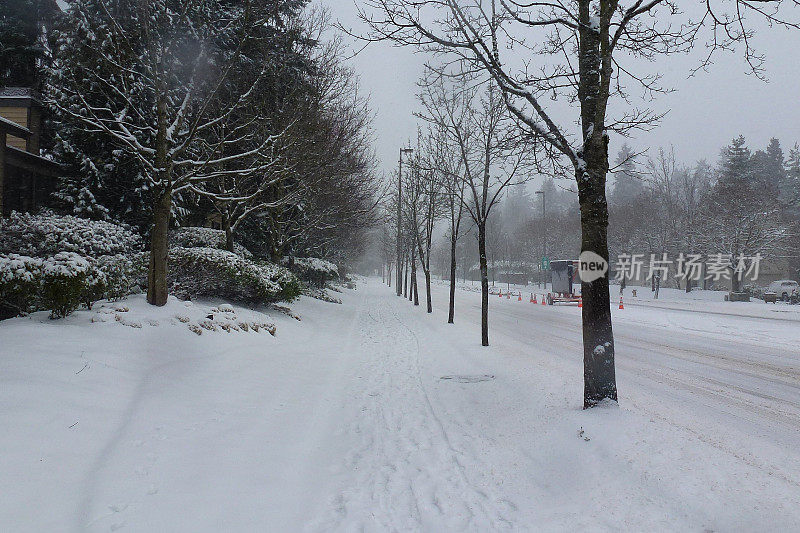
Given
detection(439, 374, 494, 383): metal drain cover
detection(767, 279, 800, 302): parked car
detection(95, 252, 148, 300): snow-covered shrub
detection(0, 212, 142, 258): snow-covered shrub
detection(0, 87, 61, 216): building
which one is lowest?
detection(439, 374, 494, 383): metal drain cover

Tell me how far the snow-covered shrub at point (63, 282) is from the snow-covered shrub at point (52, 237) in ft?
11.2

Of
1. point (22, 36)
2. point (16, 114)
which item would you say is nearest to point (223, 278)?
point (16, 114)

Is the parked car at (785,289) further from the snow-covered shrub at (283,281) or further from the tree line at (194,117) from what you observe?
the snow-covered shrub at (283,281)

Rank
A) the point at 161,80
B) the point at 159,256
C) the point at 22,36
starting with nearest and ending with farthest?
1. the point at 159,256
2. the point at 161,80
3. the point at 22,36

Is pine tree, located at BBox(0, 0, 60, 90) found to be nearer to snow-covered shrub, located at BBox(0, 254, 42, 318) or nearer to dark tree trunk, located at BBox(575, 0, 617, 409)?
snow-covered shrub, located at BBox(0, 254, 42, 318)

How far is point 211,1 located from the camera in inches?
420

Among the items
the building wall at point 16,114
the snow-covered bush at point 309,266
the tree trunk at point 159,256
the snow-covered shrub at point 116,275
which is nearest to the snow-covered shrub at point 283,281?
the snow-covered shrub at point 116,275

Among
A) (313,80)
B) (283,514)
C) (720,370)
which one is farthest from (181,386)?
(313,80)

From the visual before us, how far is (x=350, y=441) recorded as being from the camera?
477cm

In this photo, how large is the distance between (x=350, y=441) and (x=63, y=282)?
4.71m

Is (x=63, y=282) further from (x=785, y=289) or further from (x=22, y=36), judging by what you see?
(x=785, y=289)

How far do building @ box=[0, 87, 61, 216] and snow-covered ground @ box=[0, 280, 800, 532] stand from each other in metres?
8.90

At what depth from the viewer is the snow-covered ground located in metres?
3.12

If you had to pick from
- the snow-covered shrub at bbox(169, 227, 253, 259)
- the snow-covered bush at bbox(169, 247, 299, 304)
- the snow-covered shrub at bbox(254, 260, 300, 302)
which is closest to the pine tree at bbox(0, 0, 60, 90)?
the snow-covered shrub at bbox(169, 227, 253, 259)
